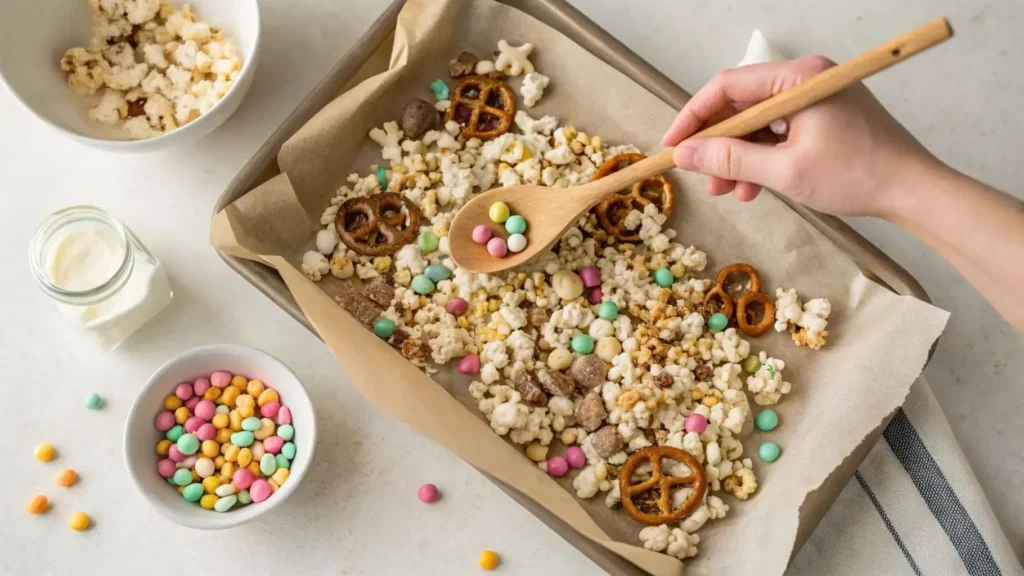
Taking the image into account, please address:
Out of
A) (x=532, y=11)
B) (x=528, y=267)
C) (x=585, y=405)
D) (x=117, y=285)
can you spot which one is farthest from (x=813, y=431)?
(x=117, y=285)

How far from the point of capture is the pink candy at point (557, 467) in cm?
142

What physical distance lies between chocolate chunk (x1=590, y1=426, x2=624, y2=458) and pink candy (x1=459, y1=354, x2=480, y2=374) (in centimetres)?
23

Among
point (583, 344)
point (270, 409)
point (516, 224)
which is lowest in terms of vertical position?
point (270, 409)

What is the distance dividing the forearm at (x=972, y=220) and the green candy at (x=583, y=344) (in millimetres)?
518

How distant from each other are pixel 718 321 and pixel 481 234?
1.43 ft

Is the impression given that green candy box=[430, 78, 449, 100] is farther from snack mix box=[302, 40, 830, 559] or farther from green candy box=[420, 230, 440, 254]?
green candy box=[420, 230, 440, 254]

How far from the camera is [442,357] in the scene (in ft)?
4.76

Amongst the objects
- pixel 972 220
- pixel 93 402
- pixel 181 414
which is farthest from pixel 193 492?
pixel 972 220

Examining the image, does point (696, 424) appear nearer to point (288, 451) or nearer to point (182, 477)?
point (288, 451)

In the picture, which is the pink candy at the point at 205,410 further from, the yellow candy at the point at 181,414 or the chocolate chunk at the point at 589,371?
the chocolate chunk at the point at 589,371

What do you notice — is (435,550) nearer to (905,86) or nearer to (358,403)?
(358,403)

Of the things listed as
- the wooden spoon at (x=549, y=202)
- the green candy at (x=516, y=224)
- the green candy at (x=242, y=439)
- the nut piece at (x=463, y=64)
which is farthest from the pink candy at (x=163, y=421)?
the nut piece at (x=463, y=64)

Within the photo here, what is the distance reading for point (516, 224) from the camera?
1485 mm

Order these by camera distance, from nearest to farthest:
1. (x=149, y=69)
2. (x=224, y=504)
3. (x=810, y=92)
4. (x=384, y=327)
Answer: (x=810, y=92), (x=224, y=504), (x=384, y=327), (x=149, y=69)
